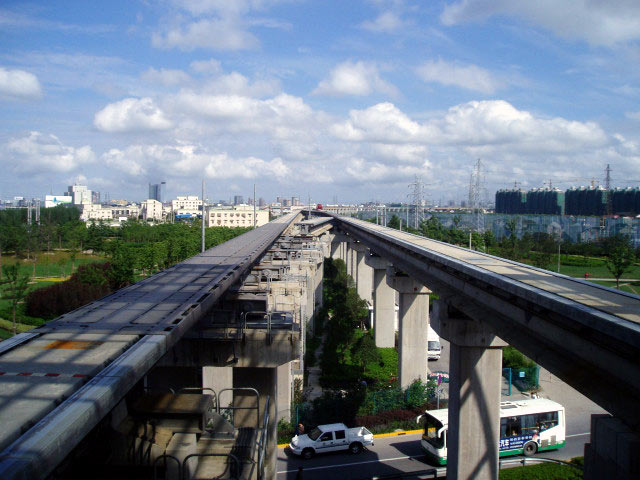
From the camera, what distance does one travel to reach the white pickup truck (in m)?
15.5

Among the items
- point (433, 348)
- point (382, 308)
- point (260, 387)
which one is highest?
point (260, 387)

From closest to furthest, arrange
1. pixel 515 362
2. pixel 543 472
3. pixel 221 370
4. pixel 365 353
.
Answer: pixel 543 472 → pixel 221 370 → pixel 365 353 → pixel 515 362

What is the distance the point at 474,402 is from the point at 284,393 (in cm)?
664

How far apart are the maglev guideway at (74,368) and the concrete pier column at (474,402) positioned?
7.05m

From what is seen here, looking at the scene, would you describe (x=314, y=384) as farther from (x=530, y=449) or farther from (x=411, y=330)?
(x=530, y=449)

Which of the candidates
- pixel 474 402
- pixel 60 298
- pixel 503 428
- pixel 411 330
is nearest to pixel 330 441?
pixel 474 402

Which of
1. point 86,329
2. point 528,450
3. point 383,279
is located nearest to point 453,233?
point 383,279

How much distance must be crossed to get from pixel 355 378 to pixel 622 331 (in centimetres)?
1825

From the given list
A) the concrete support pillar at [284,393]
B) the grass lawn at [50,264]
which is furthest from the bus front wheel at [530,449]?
the grass lawn at [50,264]

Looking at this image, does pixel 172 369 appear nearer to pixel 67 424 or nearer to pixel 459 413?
pixel 459 413

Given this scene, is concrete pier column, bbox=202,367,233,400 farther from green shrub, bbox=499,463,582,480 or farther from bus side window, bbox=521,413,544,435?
bus side window, bbox=521,413,544,435

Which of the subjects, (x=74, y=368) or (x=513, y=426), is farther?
(x=513, y=426)

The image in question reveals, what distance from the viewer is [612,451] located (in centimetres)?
668

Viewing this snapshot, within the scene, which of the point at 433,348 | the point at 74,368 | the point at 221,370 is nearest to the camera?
the point at 74,368
